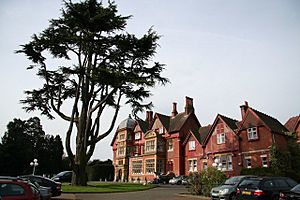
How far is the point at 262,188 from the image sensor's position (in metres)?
12.8

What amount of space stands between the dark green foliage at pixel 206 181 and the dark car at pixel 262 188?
6.27 metres

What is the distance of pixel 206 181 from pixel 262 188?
7.83 metres

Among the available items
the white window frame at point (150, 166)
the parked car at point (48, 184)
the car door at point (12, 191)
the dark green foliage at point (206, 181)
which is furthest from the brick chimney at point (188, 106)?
the car door at point (12, 191)

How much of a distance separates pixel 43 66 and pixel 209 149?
2527 centimetres

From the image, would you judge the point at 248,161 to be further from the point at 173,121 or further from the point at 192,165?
the point at 173,121

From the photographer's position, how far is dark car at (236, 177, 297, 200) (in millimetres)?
12695

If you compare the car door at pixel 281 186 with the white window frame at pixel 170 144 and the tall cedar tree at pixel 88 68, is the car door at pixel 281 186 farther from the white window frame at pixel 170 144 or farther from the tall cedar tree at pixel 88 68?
the white window frame at pixel 170 144

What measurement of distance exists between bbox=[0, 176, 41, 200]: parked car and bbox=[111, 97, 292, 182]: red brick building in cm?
1896

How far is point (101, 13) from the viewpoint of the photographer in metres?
23.9

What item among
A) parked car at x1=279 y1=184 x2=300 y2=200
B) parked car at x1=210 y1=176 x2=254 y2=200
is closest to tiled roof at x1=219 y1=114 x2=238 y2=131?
parked car at x1=210 y1=176 x2=254 y2=200

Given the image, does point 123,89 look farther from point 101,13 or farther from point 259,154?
point 259,154

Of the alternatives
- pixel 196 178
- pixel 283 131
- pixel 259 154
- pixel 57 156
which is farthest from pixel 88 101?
pixel 57 156

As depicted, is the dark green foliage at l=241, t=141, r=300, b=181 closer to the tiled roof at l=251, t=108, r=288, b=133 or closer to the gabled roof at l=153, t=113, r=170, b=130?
the tiled roof at l=251, t=108, r=288, b=133

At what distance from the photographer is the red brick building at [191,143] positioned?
33.5 m
